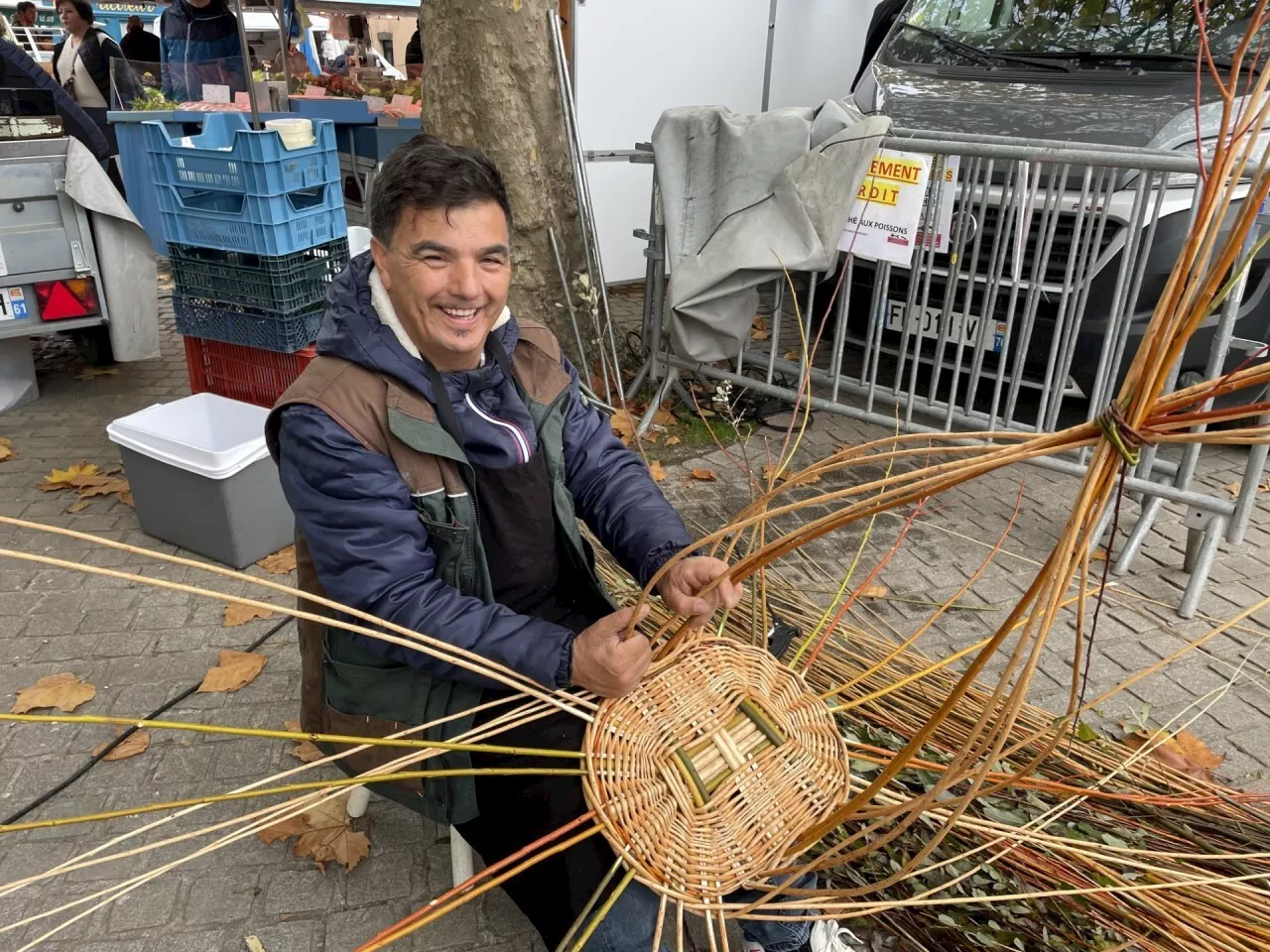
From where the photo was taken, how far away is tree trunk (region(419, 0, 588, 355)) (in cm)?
394

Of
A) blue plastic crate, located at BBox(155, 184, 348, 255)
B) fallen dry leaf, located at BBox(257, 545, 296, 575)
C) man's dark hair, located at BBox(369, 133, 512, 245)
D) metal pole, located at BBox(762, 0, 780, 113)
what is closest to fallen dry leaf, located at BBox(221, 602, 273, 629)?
fallen dry leaf, located at BBox(257, 545, 296, 575)

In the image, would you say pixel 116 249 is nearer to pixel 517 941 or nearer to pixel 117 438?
pixel 117 438

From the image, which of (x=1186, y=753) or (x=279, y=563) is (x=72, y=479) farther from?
(x=1186, y=753)

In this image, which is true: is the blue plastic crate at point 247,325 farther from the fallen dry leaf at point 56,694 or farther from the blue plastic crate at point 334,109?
the blue plastic crate at point 334,109

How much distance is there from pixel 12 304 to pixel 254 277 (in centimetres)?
135

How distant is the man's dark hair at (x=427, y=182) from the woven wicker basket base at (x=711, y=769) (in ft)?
3.04

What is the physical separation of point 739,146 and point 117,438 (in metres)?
2.64

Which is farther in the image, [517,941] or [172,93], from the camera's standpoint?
[172,93]

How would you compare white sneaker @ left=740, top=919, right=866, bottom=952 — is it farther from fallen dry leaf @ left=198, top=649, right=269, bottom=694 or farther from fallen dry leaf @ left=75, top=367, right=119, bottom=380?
fallen dry leaf @ left=75, top=367, right=119, bottom=380

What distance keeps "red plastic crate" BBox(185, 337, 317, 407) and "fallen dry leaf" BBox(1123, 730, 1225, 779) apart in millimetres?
3188

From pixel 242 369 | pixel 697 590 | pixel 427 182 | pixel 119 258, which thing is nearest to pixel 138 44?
pixel 119 258

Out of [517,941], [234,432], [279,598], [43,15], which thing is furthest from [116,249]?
[43,15]

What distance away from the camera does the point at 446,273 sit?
5.19 ft

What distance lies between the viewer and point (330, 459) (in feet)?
5.01
